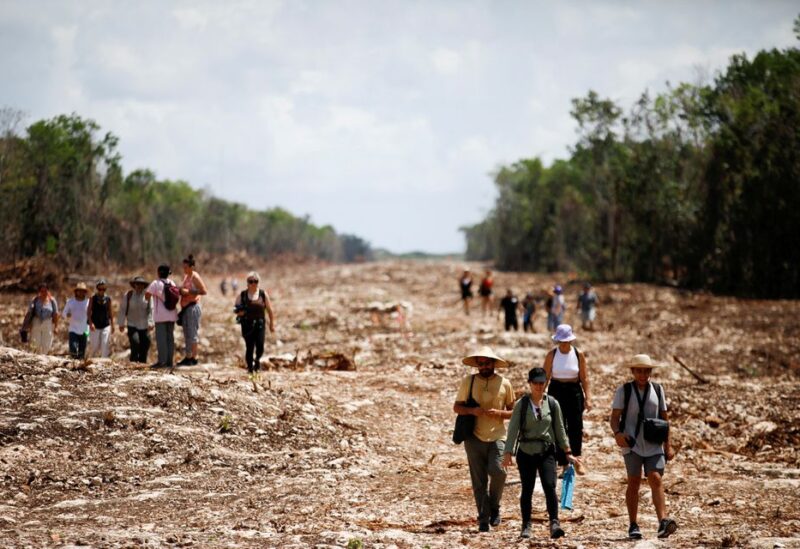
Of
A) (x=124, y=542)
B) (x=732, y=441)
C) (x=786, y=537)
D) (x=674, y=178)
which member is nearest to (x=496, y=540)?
(x=786, y=537)

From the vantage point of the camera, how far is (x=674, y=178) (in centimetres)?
4338

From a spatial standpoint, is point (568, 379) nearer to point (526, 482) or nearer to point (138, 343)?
point (526, 482)

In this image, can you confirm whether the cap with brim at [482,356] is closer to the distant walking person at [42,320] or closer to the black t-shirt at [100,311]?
the black t-shirt at [100,311]

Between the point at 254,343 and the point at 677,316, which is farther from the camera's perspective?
the point at 677,316

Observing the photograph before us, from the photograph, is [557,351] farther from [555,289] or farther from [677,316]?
[677,316]

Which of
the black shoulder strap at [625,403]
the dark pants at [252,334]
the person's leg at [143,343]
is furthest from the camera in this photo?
the person's leg at [143,343]

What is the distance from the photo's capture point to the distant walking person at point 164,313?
1255cm

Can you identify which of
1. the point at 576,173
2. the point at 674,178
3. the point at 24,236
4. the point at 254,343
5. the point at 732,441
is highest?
the point at 576,173

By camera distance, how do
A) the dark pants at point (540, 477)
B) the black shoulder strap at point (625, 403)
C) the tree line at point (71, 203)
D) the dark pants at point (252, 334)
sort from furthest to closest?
the tree line at point (71, 203) → the dark pants at point (252, 334) → the black shoulder strap at point (625, 403) → the dark pants at point (540, 477)

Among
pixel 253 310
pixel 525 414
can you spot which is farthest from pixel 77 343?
pixel 525 414

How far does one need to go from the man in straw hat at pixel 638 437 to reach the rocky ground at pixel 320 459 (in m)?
0.34

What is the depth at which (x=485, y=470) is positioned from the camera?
23.8 ft

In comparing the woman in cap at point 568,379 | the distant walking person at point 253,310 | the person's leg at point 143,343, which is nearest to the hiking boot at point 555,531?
the woman in cap at point 568,379

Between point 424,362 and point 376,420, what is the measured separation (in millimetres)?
5444
